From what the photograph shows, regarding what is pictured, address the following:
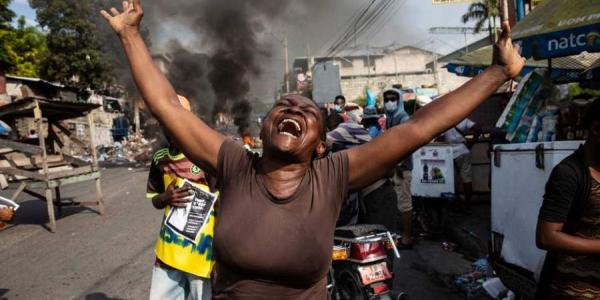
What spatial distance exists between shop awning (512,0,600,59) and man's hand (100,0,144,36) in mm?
3131

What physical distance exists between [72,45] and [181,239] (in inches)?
1020

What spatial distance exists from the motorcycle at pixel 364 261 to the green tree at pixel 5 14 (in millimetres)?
29521

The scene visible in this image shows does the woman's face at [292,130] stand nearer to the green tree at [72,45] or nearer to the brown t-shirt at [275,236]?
the brown t-shirt at [275,236]

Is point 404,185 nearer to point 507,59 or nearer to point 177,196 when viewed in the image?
point 177,196

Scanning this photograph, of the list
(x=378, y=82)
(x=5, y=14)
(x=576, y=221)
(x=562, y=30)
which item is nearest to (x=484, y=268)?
(x=562, y=30)

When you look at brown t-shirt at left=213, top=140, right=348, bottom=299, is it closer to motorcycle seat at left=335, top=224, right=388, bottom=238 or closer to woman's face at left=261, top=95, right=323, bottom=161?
woman's face at left=261, top=95, right=323, bottom=161

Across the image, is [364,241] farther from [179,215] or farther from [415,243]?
[415,243]

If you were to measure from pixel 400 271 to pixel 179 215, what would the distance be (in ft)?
9.81

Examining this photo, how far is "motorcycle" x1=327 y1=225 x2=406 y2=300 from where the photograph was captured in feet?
10.9

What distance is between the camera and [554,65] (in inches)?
282

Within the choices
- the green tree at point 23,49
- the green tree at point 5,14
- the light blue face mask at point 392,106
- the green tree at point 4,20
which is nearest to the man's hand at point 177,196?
the light blue face mask at point 392,106

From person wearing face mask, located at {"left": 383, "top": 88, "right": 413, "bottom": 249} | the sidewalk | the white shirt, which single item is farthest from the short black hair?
the white shirt

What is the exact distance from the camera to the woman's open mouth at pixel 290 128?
63.6 inches

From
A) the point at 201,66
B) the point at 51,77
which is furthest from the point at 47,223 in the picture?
the point at 51,77
